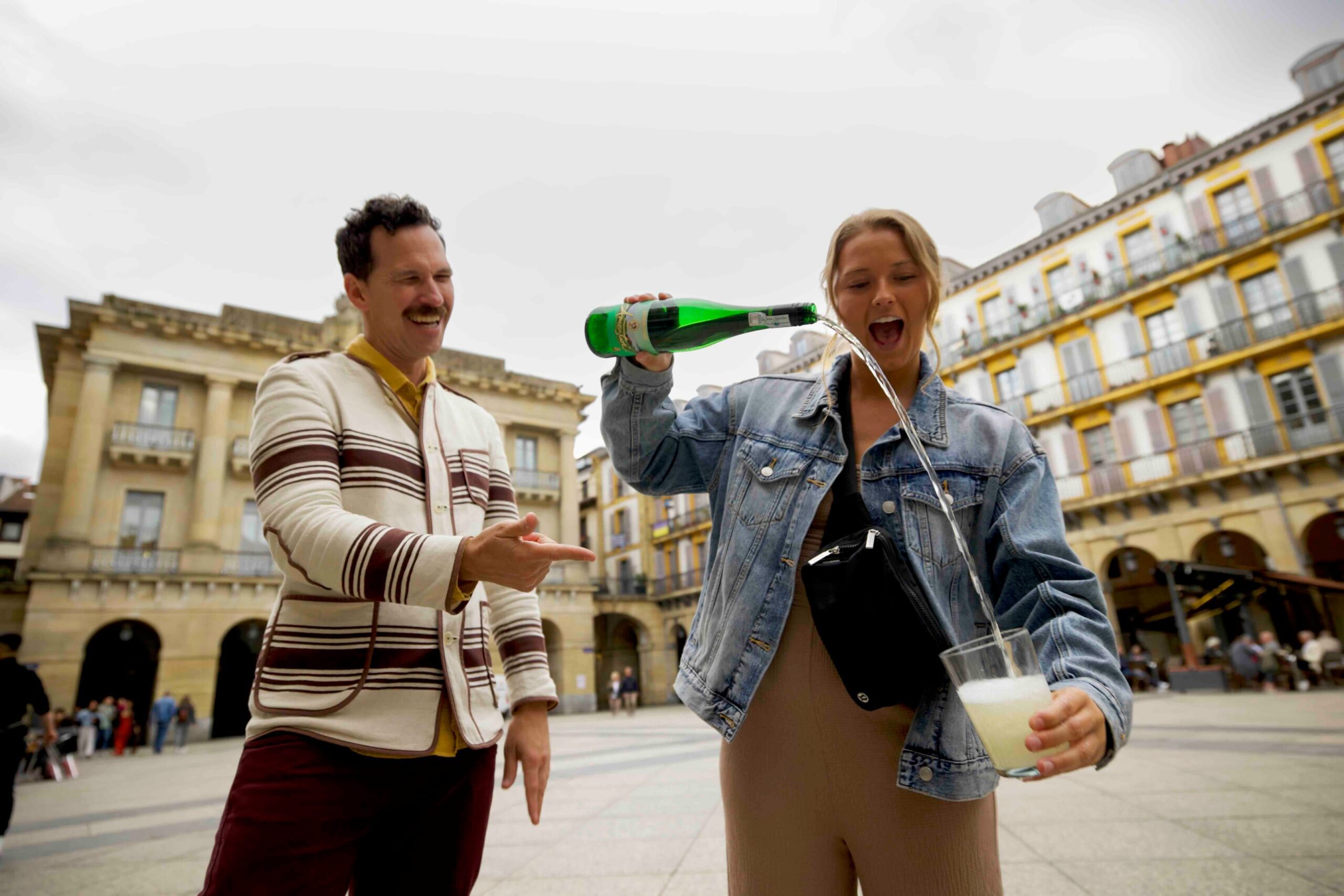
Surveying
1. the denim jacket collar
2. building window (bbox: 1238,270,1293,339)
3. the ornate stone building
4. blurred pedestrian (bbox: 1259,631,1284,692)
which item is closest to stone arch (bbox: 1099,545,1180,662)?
blurred pedestrian (bbox: 1259,631,1284,692)

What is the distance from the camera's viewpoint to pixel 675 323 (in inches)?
67.2

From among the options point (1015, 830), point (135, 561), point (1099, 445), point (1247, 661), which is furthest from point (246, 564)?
point (1099, 445)

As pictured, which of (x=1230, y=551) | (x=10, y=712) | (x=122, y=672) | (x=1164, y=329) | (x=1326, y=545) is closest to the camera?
(x=10, y=712)

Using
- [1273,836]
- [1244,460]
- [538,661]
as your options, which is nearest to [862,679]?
[538,661]

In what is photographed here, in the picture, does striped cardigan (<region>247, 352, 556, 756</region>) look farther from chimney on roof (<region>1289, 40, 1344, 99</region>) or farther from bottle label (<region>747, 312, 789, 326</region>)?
chimney on roof (<region>1289, 40, 1344, 99</region>)

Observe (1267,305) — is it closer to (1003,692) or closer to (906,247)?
(906,247)

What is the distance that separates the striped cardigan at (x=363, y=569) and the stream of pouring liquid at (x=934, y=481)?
2.90 ft

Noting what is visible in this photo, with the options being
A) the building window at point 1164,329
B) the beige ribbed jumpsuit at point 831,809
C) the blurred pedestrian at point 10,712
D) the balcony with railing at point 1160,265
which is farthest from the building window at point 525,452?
the beige ribbed jumpsuit at point 831,809

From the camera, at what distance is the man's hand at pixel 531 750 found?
1.70 meters

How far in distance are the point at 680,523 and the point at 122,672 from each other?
71.8 feet

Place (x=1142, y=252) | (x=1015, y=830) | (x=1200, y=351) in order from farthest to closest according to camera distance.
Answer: (x=1142, y=252), (x=1200, y=351), (x=1015, y=830)

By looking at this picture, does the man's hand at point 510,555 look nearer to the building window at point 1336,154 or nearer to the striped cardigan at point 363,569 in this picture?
the striped cardigan at point 363,569

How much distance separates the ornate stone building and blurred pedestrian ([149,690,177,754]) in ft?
8.71

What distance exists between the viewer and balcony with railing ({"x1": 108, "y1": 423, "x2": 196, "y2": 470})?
21.7 m
